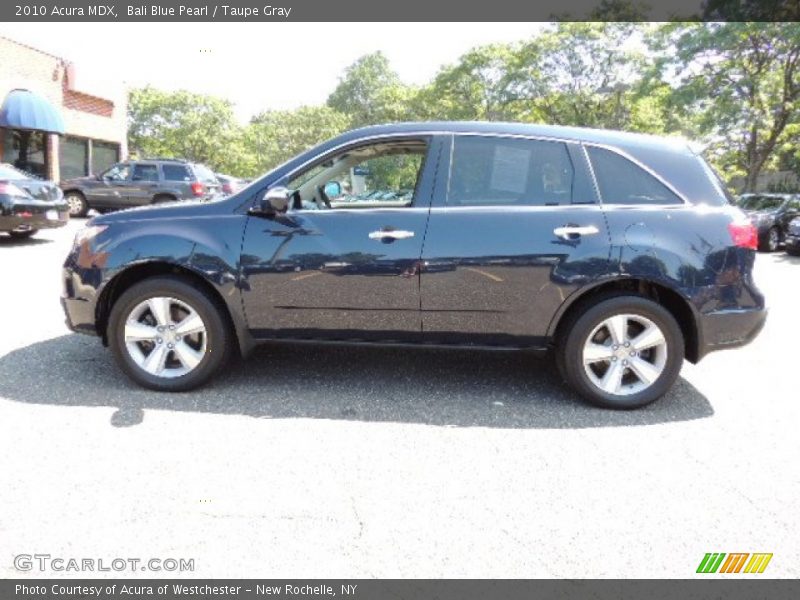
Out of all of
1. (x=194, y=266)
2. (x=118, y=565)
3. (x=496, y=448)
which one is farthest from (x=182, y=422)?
(x=496, y=448)

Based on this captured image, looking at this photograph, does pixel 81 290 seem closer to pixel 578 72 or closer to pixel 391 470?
pixel 391 470

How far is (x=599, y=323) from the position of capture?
369 cm

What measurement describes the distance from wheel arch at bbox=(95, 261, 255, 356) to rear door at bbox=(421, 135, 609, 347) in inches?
48.7

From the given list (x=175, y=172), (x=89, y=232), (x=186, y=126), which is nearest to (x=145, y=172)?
(x=175, y=172)

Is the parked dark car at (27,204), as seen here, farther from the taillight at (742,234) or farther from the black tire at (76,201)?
the taillight at (742,234)

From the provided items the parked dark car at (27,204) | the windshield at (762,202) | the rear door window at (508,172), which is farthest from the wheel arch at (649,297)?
the windshield at (762,202)

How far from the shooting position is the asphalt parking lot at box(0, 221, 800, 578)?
2.31 m

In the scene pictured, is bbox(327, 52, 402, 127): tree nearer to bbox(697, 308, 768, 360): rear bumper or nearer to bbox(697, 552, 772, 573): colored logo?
bbox(697, 308, 768, 360): rear bumper

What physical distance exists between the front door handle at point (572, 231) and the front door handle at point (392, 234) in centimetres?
92

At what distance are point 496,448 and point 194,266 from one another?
87.2 inches

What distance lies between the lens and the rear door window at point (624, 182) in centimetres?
368

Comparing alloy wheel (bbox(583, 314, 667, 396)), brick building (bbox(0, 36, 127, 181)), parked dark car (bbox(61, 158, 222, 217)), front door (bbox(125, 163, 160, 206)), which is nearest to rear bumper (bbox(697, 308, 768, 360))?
alloy wheel (bbox(583, 314, 667, 396))

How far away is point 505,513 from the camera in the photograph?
2.57 meters

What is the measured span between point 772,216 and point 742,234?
13.7m
